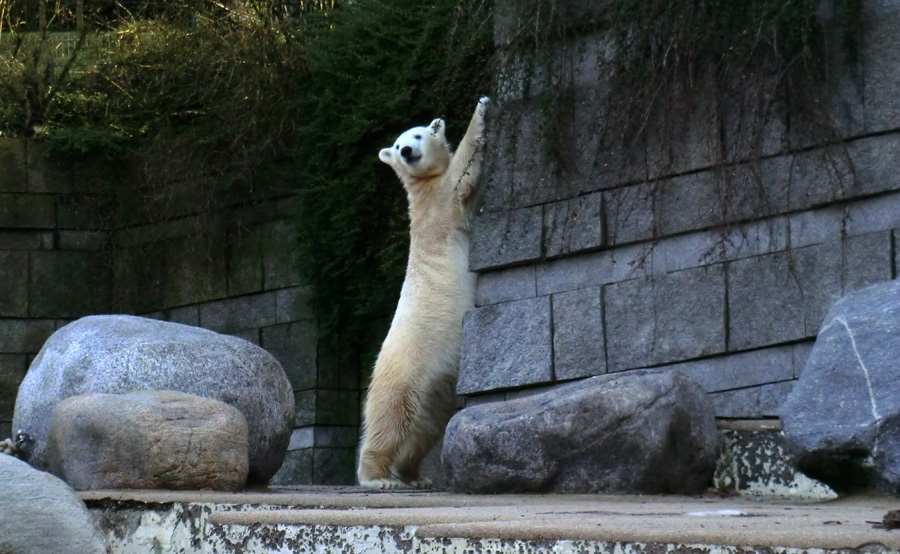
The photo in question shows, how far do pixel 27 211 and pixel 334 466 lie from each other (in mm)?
2974

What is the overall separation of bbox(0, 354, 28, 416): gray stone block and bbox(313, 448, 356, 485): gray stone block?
7.58ft

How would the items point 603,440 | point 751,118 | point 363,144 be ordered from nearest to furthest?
point 603,440
point 751,118
point 363,144

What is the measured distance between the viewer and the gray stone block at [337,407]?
7453mm

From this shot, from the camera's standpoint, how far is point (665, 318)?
470cm

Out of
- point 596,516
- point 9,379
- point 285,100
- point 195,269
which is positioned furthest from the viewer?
point 9,379

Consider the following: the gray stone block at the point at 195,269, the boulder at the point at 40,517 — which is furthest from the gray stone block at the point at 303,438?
the boulder at the point at 40,517

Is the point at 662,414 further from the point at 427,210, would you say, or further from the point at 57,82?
the point at 57,82

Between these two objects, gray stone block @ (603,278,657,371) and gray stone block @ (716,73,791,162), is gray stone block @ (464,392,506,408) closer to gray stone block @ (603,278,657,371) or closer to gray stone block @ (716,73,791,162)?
gray stone block @ (603,278,657,371)

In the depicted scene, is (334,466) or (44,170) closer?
(334,466)

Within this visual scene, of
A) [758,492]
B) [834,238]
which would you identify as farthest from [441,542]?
[834,238]

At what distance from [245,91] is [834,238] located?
458 cm

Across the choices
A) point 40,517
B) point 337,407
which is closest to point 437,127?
point 337,407

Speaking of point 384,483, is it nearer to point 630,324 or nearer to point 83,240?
point 630,324

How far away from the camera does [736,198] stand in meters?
4.50
